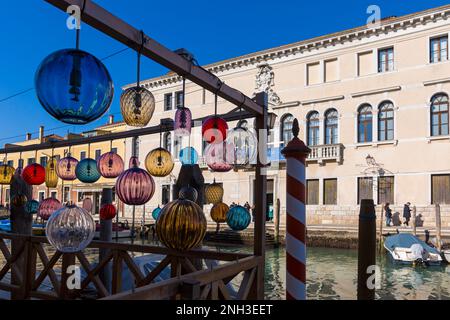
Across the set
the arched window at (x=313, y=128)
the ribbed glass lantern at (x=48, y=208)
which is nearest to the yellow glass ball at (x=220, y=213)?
the ribbed glass lantern at (x=48, y=208)

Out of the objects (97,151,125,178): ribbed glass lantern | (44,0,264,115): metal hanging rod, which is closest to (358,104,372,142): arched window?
(97,151,125,178): ribbed glass lantern

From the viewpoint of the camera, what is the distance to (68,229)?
10.1 feet

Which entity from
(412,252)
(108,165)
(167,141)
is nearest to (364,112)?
(412,252)

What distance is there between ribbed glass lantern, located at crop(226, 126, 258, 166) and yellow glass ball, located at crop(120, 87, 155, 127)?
0.73 m

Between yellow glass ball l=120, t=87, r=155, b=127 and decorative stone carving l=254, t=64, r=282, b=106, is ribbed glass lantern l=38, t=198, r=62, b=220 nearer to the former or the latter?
yellow glass ball l=120, t=87, r=155, b=127

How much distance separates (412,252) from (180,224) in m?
12.2

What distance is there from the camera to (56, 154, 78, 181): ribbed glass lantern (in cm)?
549

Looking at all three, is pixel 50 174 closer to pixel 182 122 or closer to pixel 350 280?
pixel 182 122

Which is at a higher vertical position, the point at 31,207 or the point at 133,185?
the point at 133,185

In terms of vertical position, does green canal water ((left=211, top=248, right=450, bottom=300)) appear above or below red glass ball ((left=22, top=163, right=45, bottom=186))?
below

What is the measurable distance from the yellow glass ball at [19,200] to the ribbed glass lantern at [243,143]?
3.37m
